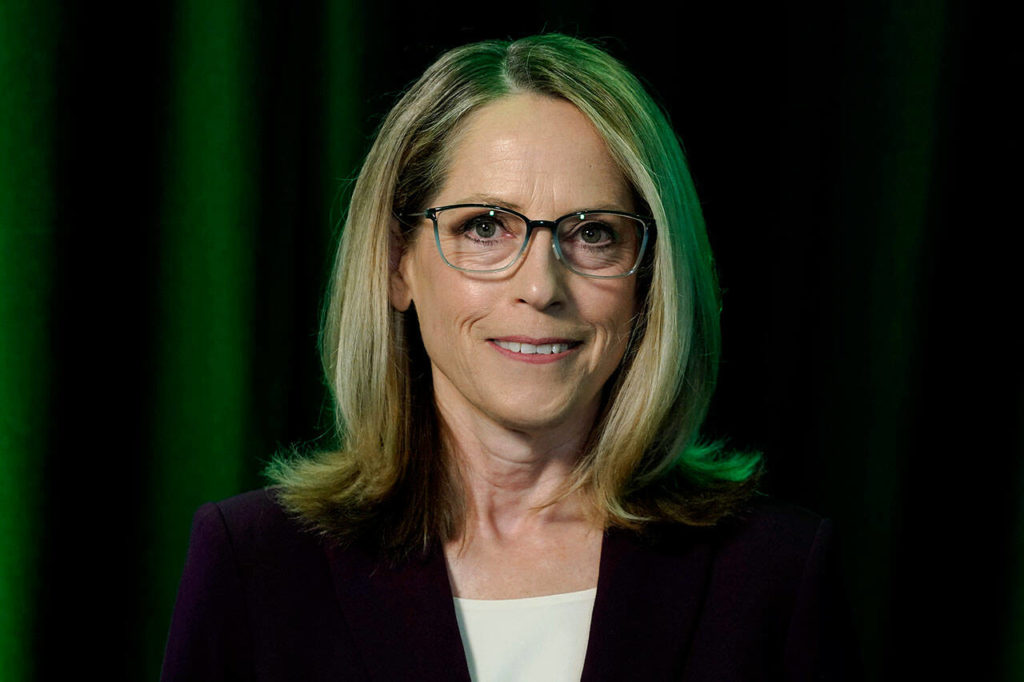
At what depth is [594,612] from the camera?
4.72 ft

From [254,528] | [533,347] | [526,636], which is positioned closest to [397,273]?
[533,347]

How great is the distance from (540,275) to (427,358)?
0.32 meters

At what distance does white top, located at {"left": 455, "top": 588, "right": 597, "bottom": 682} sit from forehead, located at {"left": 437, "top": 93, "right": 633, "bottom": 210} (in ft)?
1.73

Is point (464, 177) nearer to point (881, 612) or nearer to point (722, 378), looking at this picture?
point (722, 378)

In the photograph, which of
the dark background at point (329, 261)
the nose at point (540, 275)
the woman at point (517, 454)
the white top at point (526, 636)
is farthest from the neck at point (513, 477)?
the dark background at point (329, 261)

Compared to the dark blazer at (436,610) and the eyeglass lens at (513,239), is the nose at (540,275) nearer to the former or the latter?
the eyeglass lens at (513,239)

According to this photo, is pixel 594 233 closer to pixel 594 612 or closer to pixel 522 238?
pixel 522 238

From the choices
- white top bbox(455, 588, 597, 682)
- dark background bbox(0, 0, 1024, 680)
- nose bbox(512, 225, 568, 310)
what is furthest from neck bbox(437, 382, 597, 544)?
dark background bbox(0, 0, 1024, 680)

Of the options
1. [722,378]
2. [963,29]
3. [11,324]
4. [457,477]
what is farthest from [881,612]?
[11,324]

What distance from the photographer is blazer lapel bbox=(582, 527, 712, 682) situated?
141 cm

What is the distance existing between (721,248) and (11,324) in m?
1.27

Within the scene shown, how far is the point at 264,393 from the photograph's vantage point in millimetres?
1968

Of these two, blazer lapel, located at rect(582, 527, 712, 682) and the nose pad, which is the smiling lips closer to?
the nose pad

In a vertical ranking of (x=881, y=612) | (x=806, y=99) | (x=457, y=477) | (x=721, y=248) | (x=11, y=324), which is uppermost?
(x=806, y=99)
